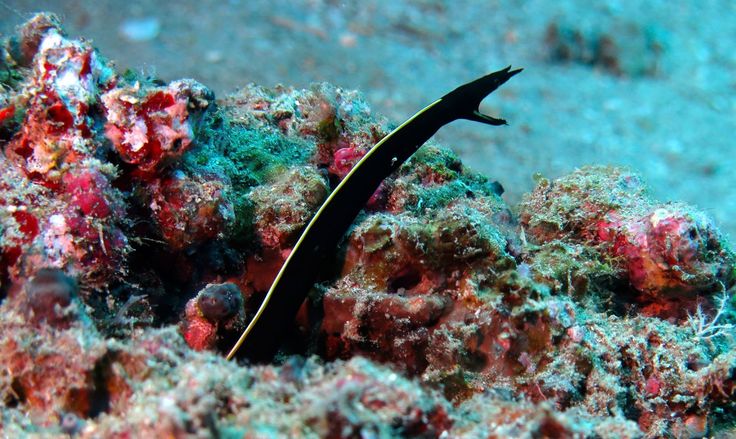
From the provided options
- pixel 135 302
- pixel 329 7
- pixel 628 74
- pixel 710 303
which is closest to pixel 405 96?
pixel 329 7

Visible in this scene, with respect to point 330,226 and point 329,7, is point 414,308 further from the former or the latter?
point 329,7

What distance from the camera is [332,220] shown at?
2.52 metres

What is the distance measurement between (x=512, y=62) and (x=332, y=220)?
955cm

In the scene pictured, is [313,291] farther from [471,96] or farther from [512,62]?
[512,62]

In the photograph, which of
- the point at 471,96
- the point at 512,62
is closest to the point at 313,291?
the point at 471,96

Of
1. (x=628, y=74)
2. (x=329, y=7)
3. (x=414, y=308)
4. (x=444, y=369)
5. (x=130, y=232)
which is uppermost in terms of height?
(x=628, y=74)

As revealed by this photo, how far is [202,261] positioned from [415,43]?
9.33 m

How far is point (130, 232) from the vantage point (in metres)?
2.26

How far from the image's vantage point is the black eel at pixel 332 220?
231 cm

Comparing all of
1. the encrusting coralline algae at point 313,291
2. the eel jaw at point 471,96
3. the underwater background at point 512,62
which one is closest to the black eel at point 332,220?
the eel jaw at point 471,96

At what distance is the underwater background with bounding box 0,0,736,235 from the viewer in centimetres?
924

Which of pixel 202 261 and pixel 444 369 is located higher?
pixel 444 369

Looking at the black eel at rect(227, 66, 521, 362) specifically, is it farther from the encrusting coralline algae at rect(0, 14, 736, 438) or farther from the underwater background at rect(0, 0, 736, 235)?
the underwater background at rect(0, 0, 736, 235)

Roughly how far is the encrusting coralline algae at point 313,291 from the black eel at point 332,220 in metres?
0.12
